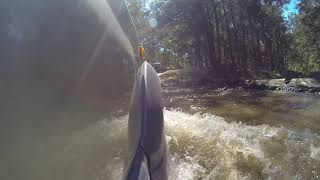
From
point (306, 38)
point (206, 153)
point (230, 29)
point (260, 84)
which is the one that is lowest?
point (260, 84)

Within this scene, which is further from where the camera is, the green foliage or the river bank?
the green foliage

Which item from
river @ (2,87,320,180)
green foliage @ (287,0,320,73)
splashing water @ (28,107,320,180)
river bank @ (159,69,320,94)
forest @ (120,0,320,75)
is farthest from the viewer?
green foliage @ (287,0,320,73)

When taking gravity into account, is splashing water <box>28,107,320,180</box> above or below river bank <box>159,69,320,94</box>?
above

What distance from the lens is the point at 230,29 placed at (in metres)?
40.4

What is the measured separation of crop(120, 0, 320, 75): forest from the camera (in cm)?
3241

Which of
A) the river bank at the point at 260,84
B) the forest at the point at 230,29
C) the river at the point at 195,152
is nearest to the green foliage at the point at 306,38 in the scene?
the forest at the point at 230,29

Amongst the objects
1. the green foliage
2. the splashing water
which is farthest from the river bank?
the green foliage

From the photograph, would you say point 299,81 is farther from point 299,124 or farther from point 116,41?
point 116,41

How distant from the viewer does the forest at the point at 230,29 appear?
3241 cm

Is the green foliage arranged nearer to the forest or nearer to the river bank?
the forest

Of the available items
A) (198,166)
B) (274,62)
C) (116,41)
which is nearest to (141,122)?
(116,41)

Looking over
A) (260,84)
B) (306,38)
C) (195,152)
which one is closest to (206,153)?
(195,152)

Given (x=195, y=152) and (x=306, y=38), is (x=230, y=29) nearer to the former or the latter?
(x=306, y=38)

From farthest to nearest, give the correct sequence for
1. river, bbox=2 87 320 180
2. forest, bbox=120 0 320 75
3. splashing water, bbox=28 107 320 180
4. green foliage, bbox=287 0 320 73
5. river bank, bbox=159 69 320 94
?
green foliage, bbox=287 0 320 73 < forest, bbox=120 0 320 75 < river bank, bbox=159 69 320 94 < splashing water, bbox=28 107 320 180 < river, bbox=2 87 320 180
